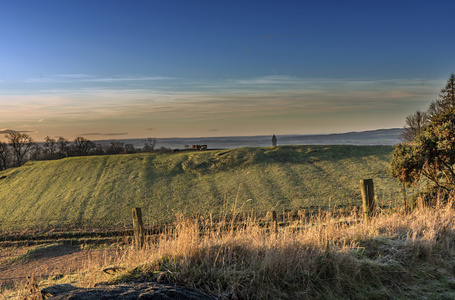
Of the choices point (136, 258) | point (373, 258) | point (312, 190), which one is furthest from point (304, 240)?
point (312, 190)

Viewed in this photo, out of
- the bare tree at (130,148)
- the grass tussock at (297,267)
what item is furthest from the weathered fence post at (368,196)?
the bare tree at (130,148)

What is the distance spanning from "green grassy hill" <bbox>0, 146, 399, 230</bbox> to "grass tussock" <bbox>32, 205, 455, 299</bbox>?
12.1 m

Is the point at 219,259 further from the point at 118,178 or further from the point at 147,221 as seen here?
the point at 118,178

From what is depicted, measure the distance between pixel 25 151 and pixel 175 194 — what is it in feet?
132

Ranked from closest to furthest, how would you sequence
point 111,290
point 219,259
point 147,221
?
point 111,290, point 219,259, point 147,221

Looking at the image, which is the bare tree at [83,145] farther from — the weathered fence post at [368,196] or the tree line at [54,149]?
the weathered fence post at [368,196]

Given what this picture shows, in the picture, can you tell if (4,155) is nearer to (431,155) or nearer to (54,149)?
(54,149)

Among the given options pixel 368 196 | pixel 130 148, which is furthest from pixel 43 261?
pixel 130 148

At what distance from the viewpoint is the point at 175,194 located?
23078 millimetres

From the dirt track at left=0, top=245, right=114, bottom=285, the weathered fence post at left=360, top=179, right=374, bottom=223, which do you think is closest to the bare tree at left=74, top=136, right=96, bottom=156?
the dirt track at left=0, top=245, right=114, bottom=285

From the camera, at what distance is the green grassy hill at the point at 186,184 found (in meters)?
20.4

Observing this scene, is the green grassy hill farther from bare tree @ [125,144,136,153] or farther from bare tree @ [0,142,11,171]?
bare tree @ [0,142,11,171]

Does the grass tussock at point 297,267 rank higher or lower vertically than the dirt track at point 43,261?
higher

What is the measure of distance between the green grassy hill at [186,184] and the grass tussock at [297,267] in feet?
39.8
